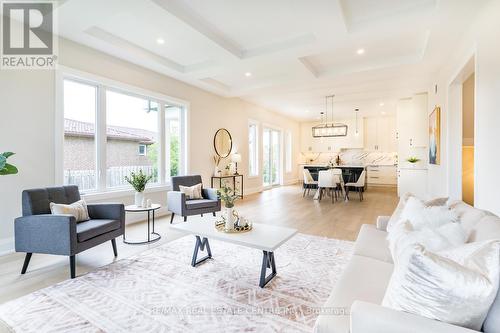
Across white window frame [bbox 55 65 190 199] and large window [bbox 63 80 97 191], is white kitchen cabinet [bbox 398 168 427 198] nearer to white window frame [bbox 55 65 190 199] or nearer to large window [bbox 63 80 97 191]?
white window frame [bbox 55 65 190 199]

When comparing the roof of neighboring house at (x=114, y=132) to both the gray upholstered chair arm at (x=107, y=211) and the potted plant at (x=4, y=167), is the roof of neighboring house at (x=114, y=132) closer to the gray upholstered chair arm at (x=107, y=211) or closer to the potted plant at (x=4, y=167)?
the gray upholstered chair arm at (x=107, y=211)

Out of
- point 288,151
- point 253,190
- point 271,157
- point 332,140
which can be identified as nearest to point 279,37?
point 253,190

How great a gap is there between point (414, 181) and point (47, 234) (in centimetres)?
765

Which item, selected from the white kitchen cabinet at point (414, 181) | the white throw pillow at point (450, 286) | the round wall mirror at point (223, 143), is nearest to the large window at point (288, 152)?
the round wall mirror at point (223, 143)

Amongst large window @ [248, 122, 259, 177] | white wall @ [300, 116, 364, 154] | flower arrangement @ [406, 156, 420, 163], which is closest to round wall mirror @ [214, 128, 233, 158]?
large window @ [248, 122, 259, 177]

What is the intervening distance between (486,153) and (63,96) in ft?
17.6

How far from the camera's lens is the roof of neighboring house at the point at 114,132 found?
12.3 feet

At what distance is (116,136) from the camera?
4.38 meters

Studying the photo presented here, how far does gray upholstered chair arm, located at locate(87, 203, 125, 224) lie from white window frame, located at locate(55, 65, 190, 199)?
1035 millimetres

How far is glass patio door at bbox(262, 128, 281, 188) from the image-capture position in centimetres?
927

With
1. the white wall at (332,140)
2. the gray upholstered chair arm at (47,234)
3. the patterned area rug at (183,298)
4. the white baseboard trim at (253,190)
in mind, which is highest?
the white wall at (332,140)

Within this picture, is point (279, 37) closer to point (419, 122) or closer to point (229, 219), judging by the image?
point (229, 219)

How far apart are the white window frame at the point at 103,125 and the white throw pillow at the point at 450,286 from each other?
419 cm

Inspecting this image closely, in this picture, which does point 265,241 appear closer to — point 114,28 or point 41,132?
point 41,132
